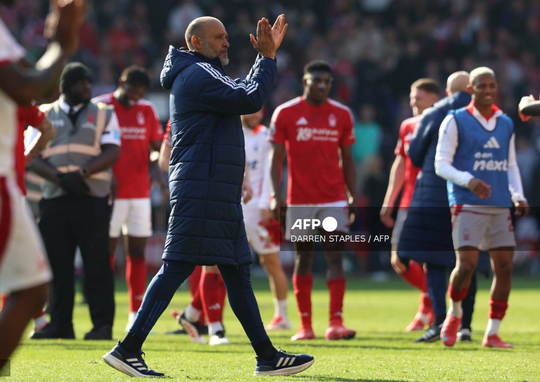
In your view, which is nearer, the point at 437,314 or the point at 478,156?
the point at 478,156

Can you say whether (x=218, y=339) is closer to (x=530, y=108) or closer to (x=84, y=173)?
(x=84, y=173)

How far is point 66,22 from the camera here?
4.44 m

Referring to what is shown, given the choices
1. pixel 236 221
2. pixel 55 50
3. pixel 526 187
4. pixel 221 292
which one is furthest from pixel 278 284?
pixel 526 187

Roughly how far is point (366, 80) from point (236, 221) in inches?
683

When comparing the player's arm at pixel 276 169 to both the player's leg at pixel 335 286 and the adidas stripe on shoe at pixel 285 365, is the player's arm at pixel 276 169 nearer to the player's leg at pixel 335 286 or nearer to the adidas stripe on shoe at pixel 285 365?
the player's leg at pixel 335 286

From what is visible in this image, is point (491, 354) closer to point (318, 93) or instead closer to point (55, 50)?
point (318, 93)

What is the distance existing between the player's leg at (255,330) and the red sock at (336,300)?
9.88 ft

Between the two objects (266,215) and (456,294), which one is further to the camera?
(266,215)

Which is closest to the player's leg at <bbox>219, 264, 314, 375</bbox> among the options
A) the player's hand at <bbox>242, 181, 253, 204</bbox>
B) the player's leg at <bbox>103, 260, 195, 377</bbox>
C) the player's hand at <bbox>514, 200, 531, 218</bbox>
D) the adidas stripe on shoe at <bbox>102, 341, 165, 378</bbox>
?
the player's leg at <bbox>103, 260, 195, 377</bbox>

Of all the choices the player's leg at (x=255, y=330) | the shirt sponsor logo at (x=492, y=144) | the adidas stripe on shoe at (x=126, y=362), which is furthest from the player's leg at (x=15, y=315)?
the shirt sponsor logo at (x=492, y=144)

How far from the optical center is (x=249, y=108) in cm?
637

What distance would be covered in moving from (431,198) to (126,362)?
14.3 ft

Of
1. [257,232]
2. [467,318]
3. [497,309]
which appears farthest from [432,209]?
[257,232]

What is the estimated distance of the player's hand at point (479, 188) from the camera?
8039mm
